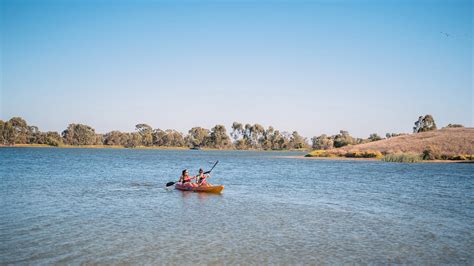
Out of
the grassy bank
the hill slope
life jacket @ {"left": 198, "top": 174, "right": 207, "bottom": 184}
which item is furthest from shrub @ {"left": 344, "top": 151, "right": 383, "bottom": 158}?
life jacket @ {"left": 198, "top": 174, "right": 207, "bottom": 184}

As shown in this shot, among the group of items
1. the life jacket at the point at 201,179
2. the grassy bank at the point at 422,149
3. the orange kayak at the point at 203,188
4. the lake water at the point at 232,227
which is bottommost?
the lake water at the point at 232,227

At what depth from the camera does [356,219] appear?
21.5 m

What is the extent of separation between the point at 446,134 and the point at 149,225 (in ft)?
322

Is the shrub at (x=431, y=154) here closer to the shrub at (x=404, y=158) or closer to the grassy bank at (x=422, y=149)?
the grassy bank at (x=422, y=149)

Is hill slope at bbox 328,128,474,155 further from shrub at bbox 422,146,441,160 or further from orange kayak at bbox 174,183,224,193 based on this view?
orange kayak at bbox 174,183,224,193

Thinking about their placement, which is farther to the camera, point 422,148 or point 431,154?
point 422,148

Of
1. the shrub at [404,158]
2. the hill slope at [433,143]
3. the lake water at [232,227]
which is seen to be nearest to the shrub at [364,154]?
the hill slope at [433,143]

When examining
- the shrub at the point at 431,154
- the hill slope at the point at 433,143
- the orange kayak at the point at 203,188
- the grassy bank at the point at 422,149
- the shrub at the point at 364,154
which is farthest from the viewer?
the shrub at the point at 364,154

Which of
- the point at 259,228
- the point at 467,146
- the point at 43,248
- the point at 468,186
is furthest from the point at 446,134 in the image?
the point at 43,248

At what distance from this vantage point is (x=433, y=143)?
94375mm

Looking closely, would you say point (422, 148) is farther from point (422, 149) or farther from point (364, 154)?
point (364, 154)

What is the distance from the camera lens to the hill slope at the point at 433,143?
8919cm

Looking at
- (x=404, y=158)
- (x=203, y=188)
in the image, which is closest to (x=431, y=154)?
(x=404, y=158)

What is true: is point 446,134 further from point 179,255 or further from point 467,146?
point 179,255
